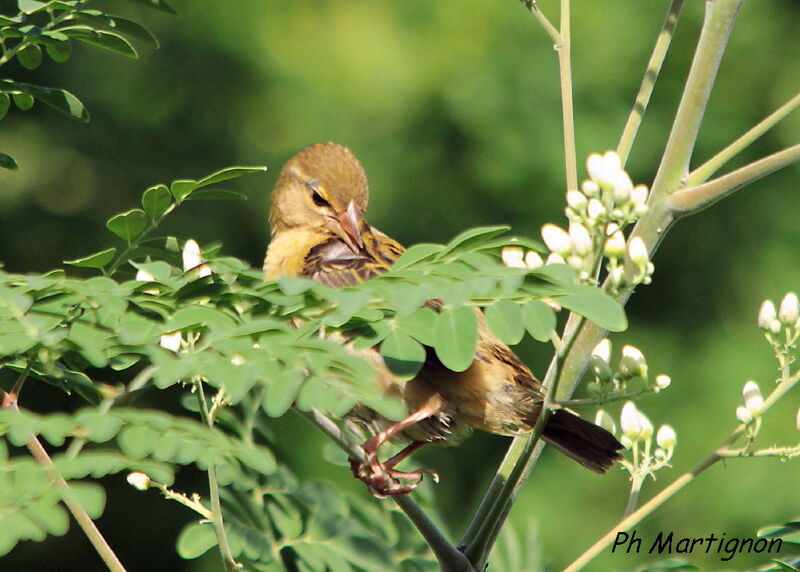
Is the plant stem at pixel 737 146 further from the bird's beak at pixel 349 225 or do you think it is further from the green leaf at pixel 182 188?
the bird's beak at pixel 349 225

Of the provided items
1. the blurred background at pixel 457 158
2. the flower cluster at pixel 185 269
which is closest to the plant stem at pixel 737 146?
the flower cluster at pixel 185 269

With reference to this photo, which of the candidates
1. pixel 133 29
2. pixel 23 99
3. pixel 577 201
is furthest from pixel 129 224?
pixel 577 201

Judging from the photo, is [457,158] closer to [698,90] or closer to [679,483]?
[698,90]

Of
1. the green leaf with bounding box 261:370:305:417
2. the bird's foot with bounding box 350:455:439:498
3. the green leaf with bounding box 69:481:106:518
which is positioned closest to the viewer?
the green leaf with bounding box 69:481:106:518

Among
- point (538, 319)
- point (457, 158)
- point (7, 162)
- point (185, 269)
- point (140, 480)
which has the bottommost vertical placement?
point (140, 480)

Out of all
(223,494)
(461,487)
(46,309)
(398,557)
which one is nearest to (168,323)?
(46,309)

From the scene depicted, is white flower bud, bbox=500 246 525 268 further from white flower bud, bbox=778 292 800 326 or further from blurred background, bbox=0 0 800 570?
blurred background, bbox=0 0 800 570

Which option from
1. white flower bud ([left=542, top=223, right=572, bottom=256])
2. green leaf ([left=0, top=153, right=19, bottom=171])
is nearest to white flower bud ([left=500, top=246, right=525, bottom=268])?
white flower bud ([left=542, top=223, right=572, bottom=256])

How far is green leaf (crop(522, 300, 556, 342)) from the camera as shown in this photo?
1536mm

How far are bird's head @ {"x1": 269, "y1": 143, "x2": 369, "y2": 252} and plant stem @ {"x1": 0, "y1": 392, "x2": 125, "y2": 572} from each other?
1.59 m

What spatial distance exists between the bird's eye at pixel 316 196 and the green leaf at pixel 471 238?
1697 millimetres

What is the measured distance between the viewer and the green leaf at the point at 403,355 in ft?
4.94

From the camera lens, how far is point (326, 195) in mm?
3578

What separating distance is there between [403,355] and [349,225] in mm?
1949
